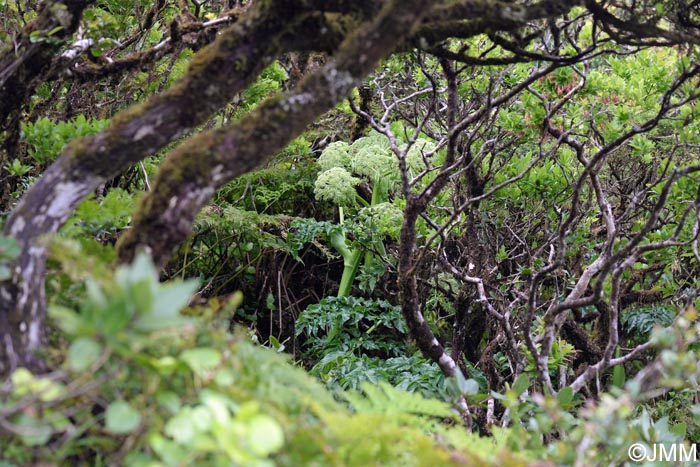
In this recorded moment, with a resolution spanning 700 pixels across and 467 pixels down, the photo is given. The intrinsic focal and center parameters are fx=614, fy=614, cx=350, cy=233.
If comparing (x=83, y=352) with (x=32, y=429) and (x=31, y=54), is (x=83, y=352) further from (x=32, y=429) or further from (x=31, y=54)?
(x=31, y=54)

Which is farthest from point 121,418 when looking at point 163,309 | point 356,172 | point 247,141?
point 356,172

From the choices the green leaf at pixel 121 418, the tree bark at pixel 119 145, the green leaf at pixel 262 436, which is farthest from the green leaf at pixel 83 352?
the tree bark at pixel 119 145

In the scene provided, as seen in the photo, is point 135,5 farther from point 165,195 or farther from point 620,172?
point 620,172

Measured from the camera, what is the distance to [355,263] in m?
5.42

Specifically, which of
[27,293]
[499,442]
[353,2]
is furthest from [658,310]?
[27,293]

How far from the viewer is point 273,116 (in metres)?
1.86

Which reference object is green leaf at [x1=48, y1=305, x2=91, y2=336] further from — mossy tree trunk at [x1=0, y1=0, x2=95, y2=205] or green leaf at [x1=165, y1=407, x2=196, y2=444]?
mossy tree trunk at [x1=0, y1=0, x2=95, y2=205]

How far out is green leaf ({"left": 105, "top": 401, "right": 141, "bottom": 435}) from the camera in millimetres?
1171

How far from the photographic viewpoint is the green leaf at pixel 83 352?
114 cm

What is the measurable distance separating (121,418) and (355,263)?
4262mm

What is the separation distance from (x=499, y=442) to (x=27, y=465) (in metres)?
1.48

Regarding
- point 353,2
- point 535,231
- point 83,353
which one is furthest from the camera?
point 535,231

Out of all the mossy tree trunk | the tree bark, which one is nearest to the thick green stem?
the mossy tree trunk

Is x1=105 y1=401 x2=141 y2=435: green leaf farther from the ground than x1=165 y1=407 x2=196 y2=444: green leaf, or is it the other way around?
x1=105 y1=401 x2=141 y2=435: green leaf
